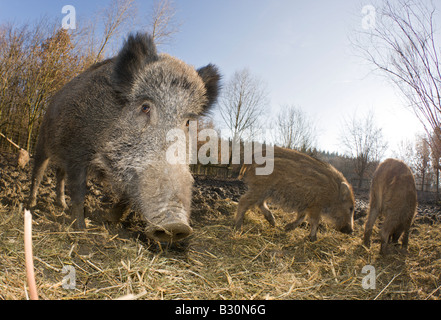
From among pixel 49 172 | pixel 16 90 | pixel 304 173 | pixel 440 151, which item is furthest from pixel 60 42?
pixel 440 151

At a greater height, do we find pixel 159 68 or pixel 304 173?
pixel 159 68

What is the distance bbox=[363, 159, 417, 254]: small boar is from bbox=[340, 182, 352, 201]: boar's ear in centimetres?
40

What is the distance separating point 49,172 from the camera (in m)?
6.19

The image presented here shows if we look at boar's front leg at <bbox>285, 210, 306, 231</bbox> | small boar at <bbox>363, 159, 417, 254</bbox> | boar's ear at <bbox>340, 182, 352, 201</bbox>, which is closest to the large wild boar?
boar's front leg at <bbox>285, 210, 306, 231</bbox>

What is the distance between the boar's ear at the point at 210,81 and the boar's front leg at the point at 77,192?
1.71 metres

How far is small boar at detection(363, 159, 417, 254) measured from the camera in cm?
397

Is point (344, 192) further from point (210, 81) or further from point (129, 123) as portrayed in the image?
point (129, 123)

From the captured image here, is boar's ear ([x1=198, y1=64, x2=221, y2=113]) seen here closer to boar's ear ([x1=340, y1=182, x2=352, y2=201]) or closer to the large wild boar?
the large wild boar

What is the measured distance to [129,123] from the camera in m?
3.05
